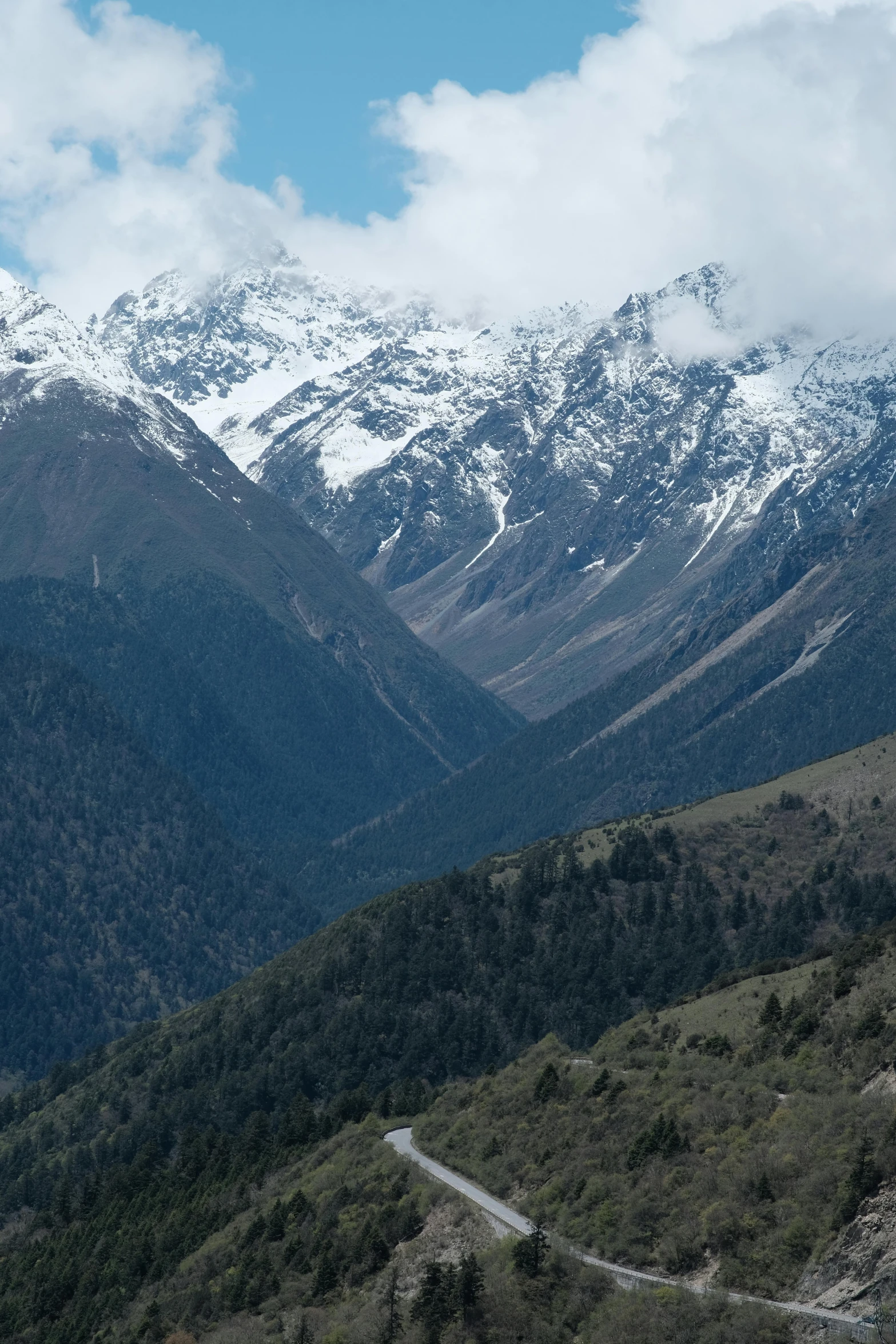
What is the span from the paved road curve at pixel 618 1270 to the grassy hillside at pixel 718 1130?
2.62ft

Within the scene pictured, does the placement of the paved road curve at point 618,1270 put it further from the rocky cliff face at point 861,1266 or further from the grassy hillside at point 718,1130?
the grassy hillside at point 718,1130

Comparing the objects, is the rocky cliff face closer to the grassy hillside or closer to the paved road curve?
the grassy hillside

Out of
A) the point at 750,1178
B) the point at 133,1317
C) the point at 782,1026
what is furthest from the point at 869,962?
the point at 133,1317

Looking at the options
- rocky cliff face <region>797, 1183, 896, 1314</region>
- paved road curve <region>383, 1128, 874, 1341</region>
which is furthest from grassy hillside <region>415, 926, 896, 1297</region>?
paved road curve <region>383, 1128, 874, 1341</region>

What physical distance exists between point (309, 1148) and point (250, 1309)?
4083 centimetres

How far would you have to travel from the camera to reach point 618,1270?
73.4 metres

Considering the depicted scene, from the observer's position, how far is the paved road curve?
60.8 metres

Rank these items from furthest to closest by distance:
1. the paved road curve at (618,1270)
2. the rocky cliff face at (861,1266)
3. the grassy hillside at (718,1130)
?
the grassy hillside at (718,1130) → the rocky cliff face at (861,1266) → the paved road curve at (618,1270)

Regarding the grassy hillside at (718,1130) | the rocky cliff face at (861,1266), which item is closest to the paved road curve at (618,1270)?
the rocky cliff face at (861,1266)

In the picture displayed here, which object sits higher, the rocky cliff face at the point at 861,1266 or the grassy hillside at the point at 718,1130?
the grassy hillside at the point at 718,1130

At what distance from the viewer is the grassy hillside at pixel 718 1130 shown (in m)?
69.3

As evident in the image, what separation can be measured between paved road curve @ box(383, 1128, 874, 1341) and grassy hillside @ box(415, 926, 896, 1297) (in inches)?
31.5

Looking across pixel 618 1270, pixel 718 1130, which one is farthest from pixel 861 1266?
pixel 718 1130

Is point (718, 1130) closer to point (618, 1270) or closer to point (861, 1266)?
point (618, 1270)
